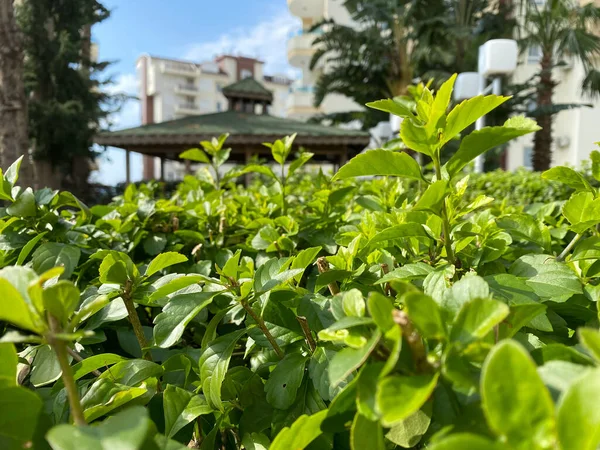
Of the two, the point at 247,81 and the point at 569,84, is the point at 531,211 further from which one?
the point at 569,84

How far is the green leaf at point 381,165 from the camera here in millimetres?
619

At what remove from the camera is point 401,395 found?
356 mm

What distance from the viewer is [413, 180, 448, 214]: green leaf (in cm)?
56

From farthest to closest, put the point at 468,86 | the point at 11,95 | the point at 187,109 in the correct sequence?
1. the point at 187,109
2. the point at 468,86
3. the point at 11,95

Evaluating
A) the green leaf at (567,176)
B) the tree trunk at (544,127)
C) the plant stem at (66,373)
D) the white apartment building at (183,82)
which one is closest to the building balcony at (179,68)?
the white apartment building at (183,82)

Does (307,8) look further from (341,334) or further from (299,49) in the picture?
(341,334)

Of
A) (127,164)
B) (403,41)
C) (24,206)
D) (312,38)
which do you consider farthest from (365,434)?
(312,38)

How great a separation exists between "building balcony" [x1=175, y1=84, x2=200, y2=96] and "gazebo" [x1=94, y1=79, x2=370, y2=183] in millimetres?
39109

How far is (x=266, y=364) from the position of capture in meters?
0.65

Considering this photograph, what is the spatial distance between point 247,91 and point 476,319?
17.7m

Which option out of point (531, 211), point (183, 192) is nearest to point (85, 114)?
point (183, 192)

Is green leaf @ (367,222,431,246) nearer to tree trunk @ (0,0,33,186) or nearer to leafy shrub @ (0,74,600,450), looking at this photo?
leafy shrub @ (0,74,600,450)

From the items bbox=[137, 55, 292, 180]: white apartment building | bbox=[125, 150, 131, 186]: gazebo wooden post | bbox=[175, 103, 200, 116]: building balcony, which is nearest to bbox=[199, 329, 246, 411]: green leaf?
bbox=[125, 150, 131, 186]: gazebo wooden post

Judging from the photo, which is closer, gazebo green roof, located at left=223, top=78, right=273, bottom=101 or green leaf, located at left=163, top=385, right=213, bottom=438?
green leaf, located at left=163, top=385, right=213, bottom=438
